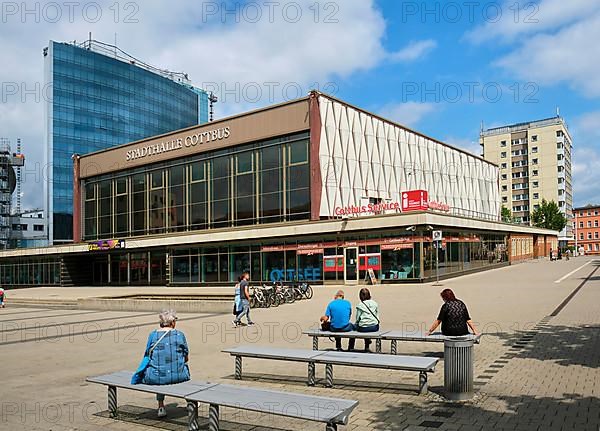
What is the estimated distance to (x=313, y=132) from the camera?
39406 mm

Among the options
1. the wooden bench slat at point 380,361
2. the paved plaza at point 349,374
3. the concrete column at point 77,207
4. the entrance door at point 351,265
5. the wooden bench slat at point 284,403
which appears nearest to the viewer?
the wooden bench slat at point 284,403

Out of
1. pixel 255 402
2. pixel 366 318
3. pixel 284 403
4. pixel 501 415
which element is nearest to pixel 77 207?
pixel 366 318

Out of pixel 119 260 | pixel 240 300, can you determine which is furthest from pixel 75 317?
pixel 119 260

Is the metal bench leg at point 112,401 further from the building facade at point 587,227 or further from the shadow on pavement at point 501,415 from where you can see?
the building facade at point 587,227

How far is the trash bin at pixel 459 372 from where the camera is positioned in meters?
7.37

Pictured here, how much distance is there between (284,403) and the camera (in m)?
5.77

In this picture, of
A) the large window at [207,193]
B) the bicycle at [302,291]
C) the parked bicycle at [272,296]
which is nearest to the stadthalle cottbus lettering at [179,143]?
the large window at [207,193]

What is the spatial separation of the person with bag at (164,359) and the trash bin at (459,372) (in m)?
3.34

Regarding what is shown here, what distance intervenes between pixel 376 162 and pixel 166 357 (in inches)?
1527

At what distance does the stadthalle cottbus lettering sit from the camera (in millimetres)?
45812

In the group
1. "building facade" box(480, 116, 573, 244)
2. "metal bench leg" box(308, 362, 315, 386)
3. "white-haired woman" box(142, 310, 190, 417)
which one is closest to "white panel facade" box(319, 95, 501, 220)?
"metal bench leg" box(308, 362, 315, 386)

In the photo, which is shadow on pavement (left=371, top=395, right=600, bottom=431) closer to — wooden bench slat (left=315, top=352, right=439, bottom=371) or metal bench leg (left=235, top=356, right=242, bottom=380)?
wooden bench slat (left=315, top=352, right=439, bottom=371)

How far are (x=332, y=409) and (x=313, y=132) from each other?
34683 millimetres

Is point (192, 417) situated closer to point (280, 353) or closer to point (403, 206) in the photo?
point (280, 353)
